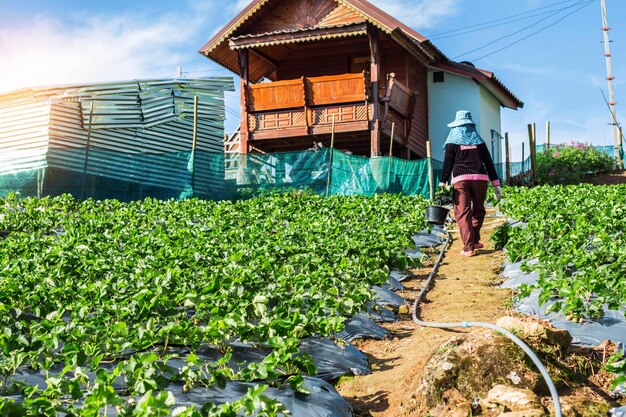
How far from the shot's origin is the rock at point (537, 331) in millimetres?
5480

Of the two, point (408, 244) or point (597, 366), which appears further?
point (408, 244)

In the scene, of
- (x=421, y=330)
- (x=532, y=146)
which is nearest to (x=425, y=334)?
(x=421, y=330)

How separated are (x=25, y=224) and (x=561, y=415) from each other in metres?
12.0

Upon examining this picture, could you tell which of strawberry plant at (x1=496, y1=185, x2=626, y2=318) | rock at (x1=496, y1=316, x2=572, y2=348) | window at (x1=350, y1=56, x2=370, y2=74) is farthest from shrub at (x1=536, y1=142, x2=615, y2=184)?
rock at (x1=496, y1=316, x2=572, y2=348)

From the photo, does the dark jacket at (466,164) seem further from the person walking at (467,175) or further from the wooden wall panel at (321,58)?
the wooden wall panel at (321,58)

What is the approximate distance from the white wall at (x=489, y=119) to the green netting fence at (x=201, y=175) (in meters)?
7.61

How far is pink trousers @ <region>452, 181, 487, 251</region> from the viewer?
11.2 metres

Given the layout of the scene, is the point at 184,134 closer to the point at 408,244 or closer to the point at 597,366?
the point at 408,244

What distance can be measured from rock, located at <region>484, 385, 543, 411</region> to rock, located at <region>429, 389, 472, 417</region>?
0.43 feet

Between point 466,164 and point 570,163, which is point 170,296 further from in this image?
point 570,163

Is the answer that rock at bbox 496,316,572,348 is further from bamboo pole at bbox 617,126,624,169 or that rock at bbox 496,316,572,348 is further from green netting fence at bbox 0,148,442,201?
bamboo pole at bbox 617,126,624,169

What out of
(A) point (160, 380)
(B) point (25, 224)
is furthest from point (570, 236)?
(B) point (25, 224)

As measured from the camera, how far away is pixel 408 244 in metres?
11.2

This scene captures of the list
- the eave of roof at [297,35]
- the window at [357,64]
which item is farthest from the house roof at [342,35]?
the window at [357,64]
